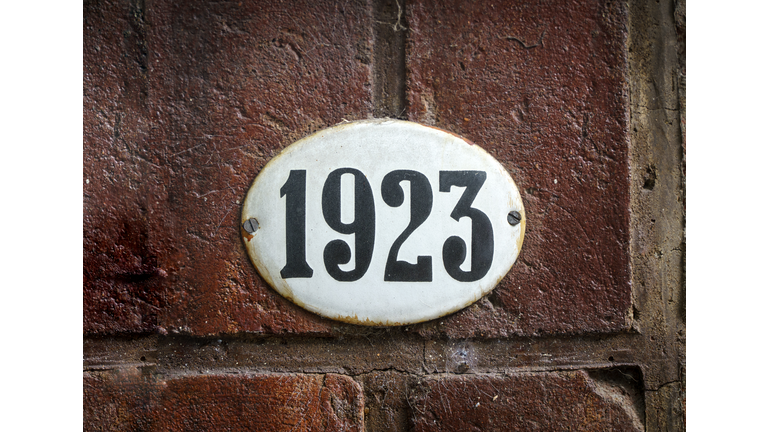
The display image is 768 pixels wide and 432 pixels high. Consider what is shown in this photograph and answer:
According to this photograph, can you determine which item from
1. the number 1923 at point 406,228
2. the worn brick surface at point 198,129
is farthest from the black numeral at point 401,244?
the worn brick surface at point 198,129

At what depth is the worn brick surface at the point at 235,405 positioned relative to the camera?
1.69ft

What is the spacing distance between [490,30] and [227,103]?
34cm

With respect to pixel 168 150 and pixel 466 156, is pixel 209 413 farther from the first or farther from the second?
pixel 466 156

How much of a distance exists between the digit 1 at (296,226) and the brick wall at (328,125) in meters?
0.04

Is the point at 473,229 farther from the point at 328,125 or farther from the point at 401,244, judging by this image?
the point at 328,125

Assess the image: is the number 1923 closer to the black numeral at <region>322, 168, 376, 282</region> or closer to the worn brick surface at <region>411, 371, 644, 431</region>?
the black numeral at <region>322, 168, 376, 282</region>

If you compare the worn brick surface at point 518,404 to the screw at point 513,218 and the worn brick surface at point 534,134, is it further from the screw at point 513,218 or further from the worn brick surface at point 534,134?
the screw at point 513,218

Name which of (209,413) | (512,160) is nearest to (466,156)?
(512,160)

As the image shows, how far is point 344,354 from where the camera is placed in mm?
527

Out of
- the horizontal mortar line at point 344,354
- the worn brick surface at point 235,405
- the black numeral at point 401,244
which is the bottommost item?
the worn brick surface at point 235,405

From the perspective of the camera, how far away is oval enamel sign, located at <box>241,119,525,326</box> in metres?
0.50

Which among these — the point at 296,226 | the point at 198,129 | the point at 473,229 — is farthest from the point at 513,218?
the point at 198,129

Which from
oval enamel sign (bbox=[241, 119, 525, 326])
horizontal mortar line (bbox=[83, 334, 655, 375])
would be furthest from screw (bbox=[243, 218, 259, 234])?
horizontal mortar line (bbox=[83, 334, 655, 375])

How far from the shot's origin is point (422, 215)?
0.50 m
